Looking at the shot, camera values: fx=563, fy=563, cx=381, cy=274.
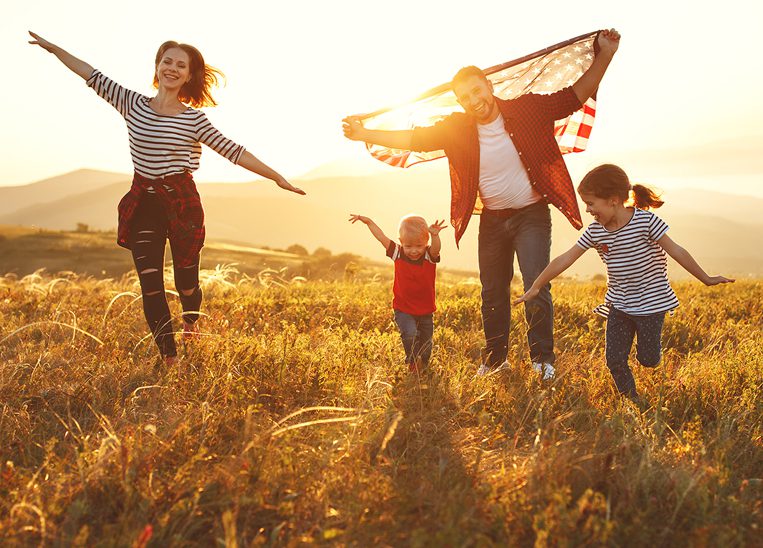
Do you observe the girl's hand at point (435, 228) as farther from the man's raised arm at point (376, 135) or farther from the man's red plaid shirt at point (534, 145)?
the man's raised arm at point (376, 135)

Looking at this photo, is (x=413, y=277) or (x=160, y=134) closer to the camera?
(x=160, y=134)

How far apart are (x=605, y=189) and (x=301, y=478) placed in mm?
3233

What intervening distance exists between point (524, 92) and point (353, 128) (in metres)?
1.84

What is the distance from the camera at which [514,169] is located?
5.17 metres

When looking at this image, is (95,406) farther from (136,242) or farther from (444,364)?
(444,364)

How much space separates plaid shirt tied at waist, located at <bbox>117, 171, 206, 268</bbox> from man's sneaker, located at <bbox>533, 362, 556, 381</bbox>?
327 centimetres

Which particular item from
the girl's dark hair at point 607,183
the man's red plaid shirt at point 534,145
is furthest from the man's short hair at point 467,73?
the girl's dark hair at point 607,183

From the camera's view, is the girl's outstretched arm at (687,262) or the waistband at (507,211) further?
the waistband at (507,211)

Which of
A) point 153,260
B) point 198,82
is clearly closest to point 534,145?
point 198,82

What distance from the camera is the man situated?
5.05 meters

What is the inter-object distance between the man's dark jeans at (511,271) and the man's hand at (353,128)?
1.54 metres

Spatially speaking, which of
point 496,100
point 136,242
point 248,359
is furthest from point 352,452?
point 496,100

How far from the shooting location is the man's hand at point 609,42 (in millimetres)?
4887

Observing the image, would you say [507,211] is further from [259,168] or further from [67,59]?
[67,59]
